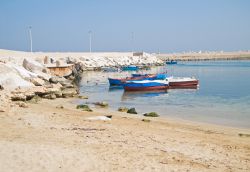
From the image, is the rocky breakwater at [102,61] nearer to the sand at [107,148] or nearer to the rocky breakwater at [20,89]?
the rocky breakwater at [20,89]

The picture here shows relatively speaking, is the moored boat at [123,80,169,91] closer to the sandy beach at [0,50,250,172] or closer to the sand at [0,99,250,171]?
the sandy beach at [0,50,250,172]

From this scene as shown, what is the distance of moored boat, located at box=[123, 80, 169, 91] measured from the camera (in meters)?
37.9

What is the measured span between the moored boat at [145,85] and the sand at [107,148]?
902 inches

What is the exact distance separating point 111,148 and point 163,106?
634 inches

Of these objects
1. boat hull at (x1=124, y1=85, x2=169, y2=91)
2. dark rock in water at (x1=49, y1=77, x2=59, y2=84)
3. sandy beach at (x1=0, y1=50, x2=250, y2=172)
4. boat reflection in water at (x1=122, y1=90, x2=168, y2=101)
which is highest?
dark rock in water at (x1=49, y1=77, x2=59, y2=84)

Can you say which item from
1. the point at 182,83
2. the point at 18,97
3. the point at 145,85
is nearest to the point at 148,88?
the point at 145,85

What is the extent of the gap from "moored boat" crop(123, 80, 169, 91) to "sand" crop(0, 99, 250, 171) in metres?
22.9

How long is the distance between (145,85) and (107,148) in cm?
2803

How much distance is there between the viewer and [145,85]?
38469 mm

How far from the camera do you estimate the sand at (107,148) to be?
8.95 meters

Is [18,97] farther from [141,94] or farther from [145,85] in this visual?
[145,85]

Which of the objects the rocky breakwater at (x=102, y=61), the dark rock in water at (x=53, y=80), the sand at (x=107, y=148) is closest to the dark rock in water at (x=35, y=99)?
the sand at (x=107, y=148)

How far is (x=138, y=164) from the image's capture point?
919 cm

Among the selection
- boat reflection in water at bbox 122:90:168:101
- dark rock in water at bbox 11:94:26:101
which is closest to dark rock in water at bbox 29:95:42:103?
dark rock in water at bbox 11:94:26:101
